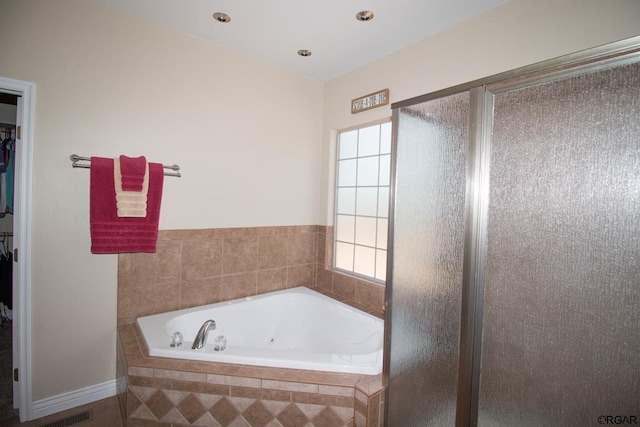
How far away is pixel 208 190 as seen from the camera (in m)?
2.37

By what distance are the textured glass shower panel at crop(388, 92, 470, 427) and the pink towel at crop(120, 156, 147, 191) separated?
62.1 inches

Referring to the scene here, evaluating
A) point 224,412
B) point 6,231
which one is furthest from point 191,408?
point 6,231

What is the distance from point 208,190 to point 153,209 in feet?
1.67

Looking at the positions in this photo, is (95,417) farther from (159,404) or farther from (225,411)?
(225,411)

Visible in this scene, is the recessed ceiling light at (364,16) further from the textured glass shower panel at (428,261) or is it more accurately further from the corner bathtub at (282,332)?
the corner bathtub at (282,332)

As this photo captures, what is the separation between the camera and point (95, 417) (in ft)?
6.04

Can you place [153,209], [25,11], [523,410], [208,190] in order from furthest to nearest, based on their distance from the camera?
[208,190]
[153,209]
[25,11]
[523,410]

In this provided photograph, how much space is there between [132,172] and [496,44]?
92.7 inches

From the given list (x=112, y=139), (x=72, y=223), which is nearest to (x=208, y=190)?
(x=112, y=139)

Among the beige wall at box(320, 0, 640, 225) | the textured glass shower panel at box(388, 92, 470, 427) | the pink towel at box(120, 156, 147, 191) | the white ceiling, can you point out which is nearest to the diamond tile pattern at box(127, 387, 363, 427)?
the textured glass shower panel at box(388, 92, 470, 427)

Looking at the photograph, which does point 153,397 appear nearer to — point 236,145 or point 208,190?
point 208,190

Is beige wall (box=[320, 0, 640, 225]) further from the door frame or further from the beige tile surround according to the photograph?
the door frame

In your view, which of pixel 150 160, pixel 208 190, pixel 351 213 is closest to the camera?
pixel 150 160

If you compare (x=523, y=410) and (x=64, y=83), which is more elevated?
(x=64, y=83)
